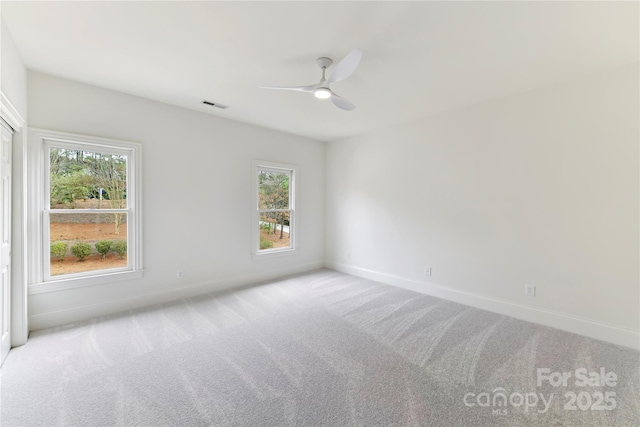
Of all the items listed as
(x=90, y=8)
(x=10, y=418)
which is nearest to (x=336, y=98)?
(x=90, y=8)

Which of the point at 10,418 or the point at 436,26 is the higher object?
the point at 436,26

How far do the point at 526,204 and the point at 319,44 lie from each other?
2.83 metres

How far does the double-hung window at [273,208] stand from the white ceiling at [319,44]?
63.3 inches

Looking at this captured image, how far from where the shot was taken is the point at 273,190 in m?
4.75

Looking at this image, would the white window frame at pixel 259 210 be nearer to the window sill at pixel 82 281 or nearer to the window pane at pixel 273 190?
the window pane at pixel 273 190

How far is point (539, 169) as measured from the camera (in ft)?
9.65

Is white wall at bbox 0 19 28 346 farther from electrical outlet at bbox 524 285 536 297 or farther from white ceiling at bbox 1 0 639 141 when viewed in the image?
electrical outlet at bbox 524 285 536 297

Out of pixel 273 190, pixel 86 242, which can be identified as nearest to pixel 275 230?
pixel 273 190

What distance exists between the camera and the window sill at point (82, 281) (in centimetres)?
271

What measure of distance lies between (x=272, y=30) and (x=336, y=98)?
2.69 feet

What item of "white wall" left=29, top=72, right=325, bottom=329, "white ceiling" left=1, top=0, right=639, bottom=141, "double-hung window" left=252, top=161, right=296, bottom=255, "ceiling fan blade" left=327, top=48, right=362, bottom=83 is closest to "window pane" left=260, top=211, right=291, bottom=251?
"double-hung window" left=252, top=161, right=296, bottom=255

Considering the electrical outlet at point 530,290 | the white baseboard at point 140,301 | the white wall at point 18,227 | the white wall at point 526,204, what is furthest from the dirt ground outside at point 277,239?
the electrical outlet at point 530,290

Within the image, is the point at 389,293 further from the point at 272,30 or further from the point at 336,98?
the point at 272,30

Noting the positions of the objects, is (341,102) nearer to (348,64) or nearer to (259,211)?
(348,64)
